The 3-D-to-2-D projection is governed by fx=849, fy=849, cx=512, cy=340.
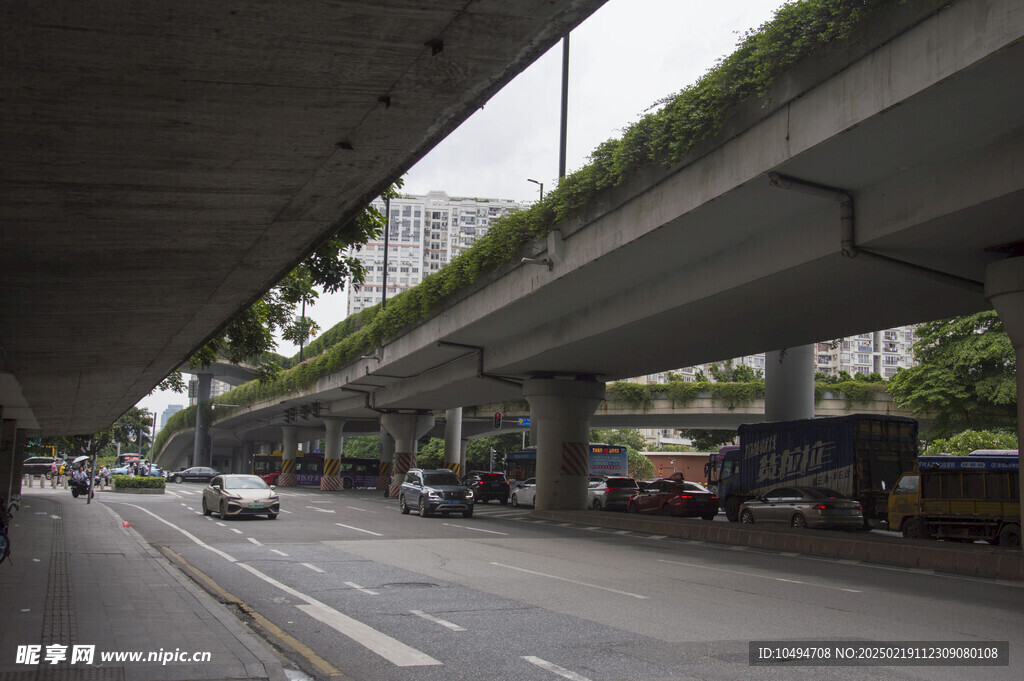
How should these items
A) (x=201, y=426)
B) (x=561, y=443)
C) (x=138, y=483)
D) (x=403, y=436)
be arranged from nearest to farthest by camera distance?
(x=561, y=443) < (x=138, y=483) < (x=403, y=436) < (x=201, y=426)

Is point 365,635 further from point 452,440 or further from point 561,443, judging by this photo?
point 452,440

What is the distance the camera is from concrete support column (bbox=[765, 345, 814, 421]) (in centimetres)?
3069

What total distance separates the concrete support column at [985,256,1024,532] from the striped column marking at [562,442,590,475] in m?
17.8

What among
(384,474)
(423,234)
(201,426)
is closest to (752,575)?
(384,474)

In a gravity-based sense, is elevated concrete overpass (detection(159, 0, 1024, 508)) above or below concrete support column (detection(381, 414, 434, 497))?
above

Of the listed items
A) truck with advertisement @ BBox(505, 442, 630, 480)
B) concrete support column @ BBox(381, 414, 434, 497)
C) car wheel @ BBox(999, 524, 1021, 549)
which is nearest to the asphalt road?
car wheel @ BBox(999, 524, 1021, 549)

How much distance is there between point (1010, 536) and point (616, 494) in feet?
54.1

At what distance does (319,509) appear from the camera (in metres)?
32.2

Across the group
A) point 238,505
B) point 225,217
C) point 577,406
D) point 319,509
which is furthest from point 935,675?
point 319,509

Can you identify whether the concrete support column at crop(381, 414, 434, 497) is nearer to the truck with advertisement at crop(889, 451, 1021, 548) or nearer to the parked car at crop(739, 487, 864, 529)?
the parked car at crop(739, 487, 864, 529)

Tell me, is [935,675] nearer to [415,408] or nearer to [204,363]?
[204,363]

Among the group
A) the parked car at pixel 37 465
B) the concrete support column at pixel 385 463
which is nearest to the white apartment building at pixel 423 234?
the parked car at pixel 37 465

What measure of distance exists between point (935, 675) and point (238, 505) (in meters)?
21.7

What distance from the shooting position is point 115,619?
8.59m
